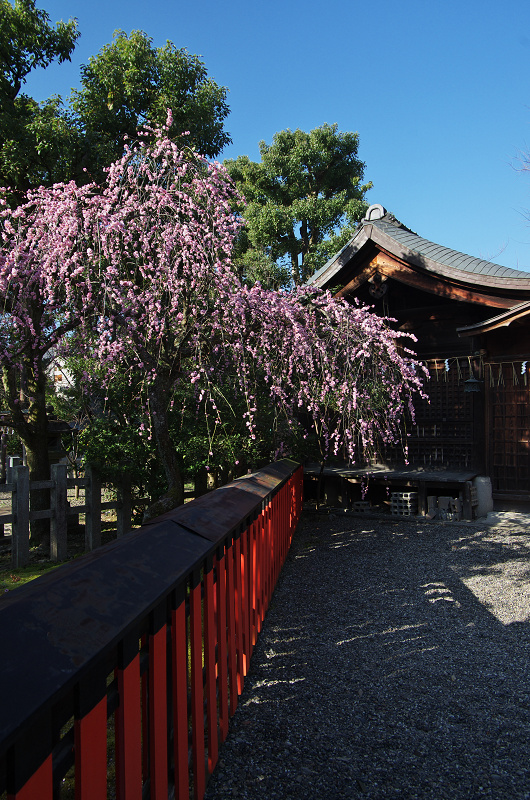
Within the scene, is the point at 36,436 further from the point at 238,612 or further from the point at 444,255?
the point at 444,255

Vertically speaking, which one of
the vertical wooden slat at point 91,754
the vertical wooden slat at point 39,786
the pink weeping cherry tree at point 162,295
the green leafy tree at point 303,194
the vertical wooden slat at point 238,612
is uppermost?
the green leafy tree at point 303,194

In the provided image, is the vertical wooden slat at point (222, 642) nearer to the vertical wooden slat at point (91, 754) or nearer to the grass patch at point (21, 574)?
the vertical wooden slat at point (91, 754)

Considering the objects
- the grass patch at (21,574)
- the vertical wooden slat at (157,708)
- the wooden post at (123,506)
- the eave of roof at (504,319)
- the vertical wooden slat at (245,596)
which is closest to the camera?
the vertical wooden slat at (157,708)

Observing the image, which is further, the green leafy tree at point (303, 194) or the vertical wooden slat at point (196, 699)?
the green leafy tree at point (303, 194)

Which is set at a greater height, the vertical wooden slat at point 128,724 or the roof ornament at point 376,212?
the roof ornament at point 376,212

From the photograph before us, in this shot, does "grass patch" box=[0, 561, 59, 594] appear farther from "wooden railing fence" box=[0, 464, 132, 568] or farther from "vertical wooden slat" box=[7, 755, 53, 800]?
"vertical wooden slat" box=[7, 755, 53, 800]

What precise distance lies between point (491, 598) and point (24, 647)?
5501mm

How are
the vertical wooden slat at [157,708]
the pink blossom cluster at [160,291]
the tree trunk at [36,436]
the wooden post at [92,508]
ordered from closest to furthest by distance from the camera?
the vertical wooden slat at [157,708] < the pink blossom cluster at [160,291] < the wooden post at [92,508] < the tree trunk at [36,436]

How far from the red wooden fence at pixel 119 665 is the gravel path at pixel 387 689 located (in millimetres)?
341

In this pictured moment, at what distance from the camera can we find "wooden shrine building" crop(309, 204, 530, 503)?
9.75 metres

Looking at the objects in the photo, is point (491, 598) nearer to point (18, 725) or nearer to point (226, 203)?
point (226, 203)

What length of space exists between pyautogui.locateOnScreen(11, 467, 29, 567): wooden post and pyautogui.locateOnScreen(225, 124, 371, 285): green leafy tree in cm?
1484

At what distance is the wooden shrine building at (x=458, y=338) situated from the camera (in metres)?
9.75

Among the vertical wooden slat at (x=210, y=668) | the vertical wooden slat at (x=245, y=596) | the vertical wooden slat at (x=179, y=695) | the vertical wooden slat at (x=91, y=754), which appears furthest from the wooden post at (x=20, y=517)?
the vertical wooden slat at (x=91, y=754)
